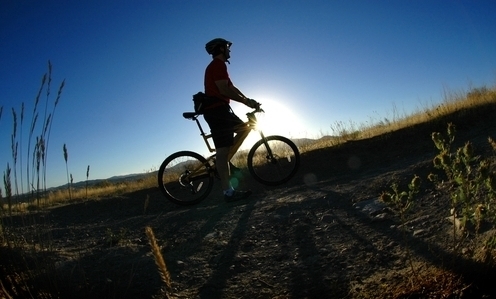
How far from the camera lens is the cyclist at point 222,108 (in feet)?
17.0

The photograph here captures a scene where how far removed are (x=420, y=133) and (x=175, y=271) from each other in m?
6.78

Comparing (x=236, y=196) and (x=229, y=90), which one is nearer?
(x=229, y=90)

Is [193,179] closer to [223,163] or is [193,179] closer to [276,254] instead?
[223,163]

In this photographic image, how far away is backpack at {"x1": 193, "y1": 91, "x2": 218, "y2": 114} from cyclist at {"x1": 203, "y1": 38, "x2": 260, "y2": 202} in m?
0.03

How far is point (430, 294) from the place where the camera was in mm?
1762

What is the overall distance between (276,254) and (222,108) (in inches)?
114

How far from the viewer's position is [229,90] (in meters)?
5.20

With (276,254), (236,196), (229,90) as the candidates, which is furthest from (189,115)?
(276,254)

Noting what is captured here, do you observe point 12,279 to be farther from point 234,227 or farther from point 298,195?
point 298,195

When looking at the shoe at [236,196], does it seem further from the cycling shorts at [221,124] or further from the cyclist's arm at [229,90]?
the cyclist's arm at [229,90]

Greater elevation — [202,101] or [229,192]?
[202,101]

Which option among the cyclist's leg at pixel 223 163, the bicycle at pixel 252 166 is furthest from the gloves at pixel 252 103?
the cyclist's leg at pixel 223 163

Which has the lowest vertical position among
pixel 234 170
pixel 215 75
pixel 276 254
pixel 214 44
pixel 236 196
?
pixel 276 254

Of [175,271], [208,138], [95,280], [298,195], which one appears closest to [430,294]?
[175,271]
